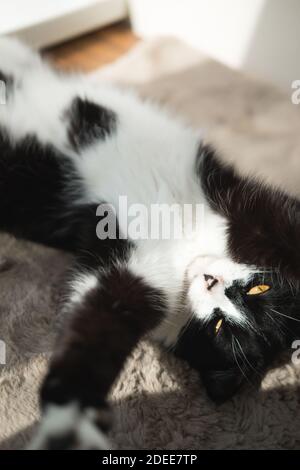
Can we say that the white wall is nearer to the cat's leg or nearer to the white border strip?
the white border strip

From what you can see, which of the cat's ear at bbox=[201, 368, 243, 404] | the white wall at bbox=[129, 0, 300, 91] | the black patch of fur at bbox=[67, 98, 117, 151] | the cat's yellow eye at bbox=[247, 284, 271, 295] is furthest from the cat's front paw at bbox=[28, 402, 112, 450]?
the white wall at bbox=[129, 0, 300, 91]

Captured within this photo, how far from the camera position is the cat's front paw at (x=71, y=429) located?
2.56 feet

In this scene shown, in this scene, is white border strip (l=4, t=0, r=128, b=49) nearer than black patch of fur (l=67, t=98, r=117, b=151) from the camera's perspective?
No

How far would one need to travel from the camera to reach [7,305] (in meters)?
1.14

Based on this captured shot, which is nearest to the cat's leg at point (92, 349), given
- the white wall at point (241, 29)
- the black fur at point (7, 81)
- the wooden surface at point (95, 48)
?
the black fur at point (7, 81)

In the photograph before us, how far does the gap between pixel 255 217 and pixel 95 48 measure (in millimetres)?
1142

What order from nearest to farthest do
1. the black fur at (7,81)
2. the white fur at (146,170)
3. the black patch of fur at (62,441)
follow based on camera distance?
the black patch of fur at (62,441) < the white fur at (146,170) < the black fur at (7,81)

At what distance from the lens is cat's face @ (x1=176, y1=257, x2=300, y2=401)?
98 cm

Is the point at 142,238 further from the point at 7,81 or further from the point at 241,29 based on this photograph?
the point at 241,29

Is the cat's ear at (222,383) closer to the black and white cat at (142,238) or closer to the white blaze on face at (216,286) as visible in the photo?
the black and white cat at (142,238)

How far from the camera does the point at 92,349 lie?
92 centimetres

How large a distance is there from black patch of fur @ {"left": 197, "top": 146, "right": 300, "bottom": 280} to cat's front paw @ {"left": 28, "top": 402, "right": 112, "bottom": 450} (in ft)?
1.54

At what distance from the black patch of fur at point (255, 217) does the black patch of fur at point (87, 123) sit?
242mm

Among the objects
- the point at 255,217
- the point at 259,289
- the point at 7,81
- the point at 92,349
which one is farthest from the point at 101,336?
the point at 7,81
